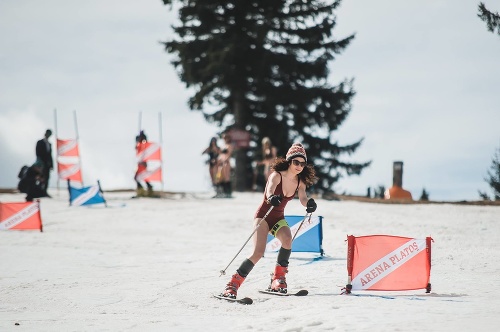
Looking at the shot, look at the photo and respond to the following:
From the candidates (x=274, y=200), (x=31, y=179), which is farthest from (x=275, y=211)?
(x=31, y=179)

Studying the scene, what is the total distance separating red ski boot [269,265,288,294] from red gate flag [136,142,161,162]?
1490 cm

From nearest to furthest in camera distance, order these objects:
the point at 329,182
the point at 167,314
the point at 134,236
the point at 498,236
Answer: the point at 167,314 → the point at 498,236 → the point at 134,236 → the point at 329,182

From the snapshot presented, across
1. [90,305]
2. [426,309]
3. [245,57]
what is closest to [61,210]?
[245,57]

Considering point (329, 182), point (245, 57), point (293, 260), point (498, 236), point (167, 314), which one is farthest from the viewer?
point (329, 182)

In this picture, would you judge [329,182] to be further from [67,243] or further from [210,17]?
[67,243]

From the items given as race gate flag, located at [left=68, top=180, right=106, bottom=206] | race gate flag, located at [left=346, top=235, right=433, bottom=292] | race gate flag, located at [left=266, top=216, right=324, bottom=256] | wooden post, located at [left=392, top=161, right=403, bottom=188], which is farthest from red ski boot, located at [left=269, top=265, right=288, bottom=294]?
wooden post, located at [left=392, top=161, right=403, bottom=188]

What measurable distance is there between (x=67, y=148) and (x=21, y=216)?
26.5 feet

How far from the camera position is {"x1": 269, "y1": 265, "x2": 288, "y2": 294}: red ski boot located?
24.8ft

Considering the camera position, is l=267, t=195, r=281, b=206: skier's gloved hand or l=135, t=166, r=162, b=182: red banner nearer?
l=267, t=195, r=281, b=206: skier's gloved hand

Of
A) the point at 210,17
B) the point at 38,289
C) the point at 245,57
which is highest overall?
the point at 210,17

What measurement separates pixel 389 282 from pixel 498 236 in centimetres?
624

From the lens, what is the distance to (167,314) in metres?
6.83

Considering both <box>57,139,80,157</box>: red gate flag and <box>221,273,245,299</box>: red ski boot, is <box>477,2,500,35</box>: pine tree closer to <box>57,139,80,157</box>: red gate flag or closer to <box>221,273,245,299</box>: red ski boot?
<box>221,273,245,299</box>: red ski boot

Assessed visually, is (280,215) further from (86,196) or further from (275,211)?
(86,196)
